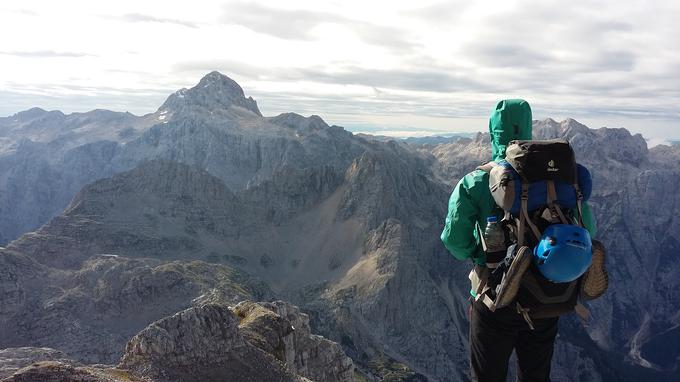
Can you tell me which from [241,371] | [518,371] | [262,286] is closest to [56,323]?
[262,286]

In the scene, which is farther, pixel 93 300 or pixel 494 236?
pixel 93 300

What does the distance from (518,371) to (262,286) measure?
17748cm

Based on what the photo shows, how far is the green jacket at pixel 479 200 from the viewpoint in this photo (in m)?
10.9

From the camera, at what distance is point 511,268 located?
32.4 ft

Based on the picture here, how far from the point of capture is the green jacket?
10.9 meters

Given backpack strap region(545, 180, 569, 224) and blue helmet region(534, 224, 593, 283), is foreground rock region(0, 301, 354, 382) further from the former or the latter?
backpack strap region(545, 180, 569, 224)

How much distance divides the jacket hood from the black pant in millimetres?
3681

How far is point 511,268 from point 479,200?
69.7 inches

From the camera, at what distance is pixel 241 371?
32.0m

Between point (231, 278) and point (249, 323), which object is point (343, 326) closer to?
point (231, 278)

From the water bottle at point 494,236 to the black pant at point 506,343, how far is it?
4.87 feet

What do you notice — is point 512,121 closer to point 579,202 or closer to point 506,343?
point 579,202

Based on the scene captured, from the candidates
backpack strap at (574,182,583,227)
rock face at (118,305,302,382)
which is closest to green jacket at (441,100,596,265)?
backpack strap at (574,182,583,227)

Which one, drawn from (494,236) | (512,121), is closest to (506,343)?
(494,236)
